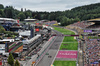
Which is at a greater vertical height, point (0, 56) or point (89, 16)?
point (89, 16)

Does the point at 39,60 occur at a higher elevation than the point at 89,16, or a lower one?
lower

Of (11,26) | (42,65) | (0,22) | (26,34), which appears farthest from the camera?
(0,22)

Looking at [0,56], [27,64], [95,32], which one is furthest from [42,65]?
[95,32]

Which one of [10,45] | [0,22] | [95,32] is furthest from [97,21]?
[0,22]

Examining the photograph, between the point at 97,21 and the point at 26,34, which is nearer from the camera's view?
the point at 26,34

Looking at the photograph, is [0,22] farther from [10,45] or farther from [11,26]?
[10,45]

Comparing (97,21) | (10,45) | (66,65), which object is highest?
(97,21)

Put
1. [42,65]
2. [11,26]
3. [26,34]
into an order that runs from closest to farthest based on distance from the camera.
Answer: [42,65] → [26,34] → [11,26]

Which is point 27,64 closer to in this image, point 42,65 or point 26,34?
point 42,65

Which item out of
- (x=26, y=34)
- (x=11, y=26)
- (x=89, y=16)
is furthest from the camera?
(x=89, y=16)
